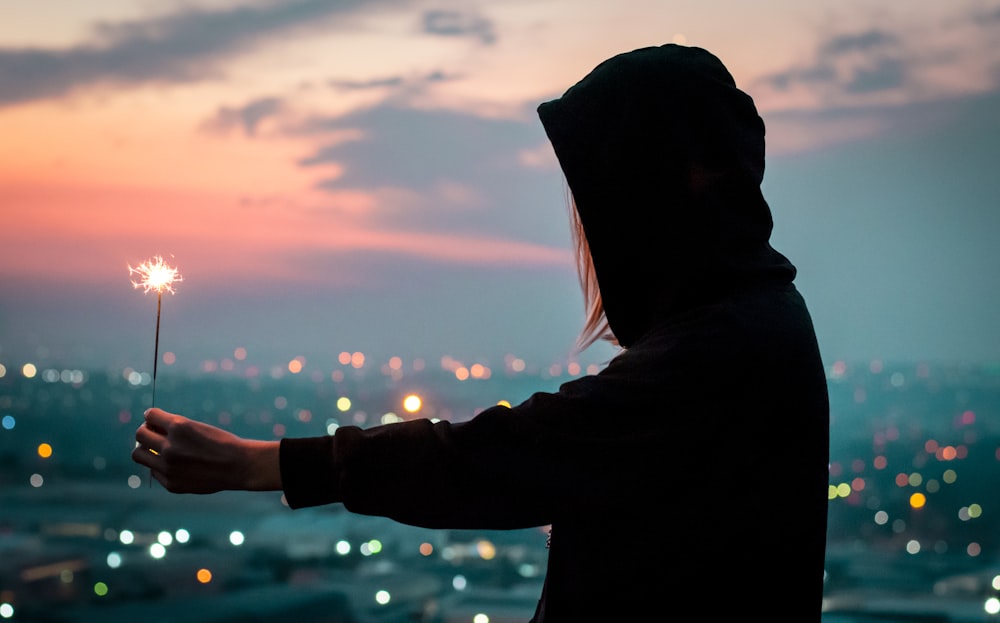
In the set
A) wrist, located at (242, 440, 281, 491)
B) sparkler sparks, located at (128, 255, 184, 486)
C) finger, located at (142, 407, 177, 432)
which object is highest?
sparkler sparks, located at (128, 255, 184, 486)

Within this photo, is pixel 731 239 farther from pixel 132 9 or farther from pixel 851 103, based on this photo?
pixel 851 103

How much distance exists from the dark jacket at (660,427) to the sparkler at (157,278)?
354mm

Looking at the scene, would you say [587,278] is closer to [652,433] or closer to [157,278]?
[652,433]

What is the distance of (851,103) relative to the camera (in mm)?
7031

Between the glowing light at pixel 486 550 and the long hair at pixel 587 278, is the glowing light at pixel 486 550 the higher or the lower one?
the higher one

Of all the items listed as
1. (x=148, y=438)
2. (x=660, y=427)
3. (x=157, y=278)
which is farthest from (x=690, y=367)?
(x=157, y=278)

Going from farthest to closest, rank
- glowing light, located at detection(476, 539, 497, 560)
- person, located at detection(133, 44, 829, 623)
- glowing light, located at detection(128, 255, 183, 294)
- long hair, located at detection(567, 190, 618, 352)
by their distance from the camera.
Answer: glowing light, located at detection(476, 539, 497, 560)
glowing light, located at detection(128, 255, 183, 294)
long hair, located at detection(567, 190, 618, 352)
person, located at detection(133, 44, 829, 623)

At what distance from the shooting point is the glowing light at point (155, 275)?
1171mm

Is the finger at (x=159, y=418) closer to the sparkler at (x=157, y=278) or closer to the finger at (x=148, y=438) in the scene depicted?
the finger at (x=148, y=438)

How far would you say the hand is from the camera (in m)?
0.88

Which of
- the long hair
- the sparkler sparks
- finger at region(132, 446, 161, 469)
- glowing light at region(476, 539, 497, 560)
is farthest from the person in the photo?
glowing light at region(476, 539, 497, 560)

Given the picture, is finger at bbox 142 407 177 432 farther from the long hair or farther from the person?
the long hair

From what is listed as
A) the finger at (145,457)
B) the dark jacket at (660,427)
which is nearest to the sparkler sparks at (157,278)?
the finger at (145,457)

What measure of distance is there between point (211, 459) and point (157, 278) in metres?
0.36
